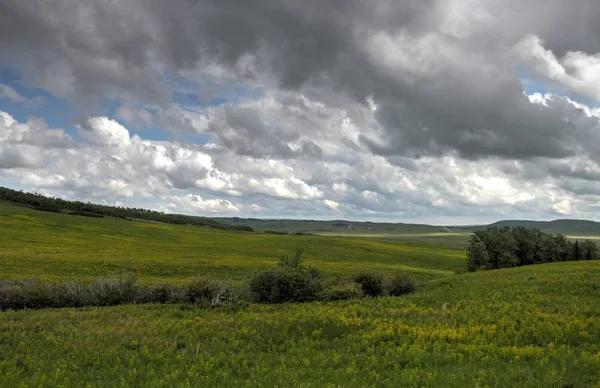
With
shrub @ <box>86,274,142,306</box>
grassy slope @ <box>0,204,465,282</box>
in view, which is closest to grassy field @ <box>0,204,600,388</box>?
shrub @ <box>86,274,142,306</box>

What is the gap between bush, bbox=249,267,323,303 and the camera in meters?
28.6

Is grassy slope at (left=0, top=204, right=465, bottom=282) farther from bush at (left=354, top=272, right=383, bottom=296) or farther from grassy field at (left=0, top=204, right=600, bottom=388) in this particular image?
grassy field at (left=0, top=204, right=600, bottom=388)

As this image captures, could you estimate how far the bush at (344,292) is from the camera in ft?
96.6

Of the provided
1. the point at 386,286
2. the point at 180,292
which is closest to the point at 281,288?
the point at 180,292

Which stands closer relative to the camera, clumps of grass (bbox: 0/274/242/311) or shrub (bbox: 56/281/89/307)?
clumps of grass (bbox: 0/274/242/311)

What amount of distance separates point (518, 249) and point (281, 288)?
57046mm

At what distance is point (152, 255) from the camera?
2505 inches

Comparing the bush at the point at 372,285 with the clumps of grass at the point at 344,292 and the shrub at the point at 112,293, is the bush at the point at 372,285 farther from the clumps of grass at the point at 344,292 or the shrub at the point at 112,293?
the shrub at the point at 112,293

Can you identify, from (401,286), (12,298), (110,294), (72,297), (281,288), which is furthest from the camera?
(401,286)

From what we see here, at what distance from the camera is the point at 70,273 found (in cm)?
4250

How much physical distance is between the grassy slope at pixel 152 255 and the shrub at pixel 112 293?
12.9 m

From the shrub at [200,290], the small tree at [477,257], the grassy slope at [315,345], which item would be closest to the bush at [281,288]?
the shrub at [200,290]

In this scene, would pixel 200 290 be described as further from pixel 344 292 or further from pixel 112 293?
pixel 344 292

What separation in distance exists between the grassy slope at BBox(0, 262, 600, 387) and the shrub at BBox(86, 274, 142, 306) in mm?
3187
